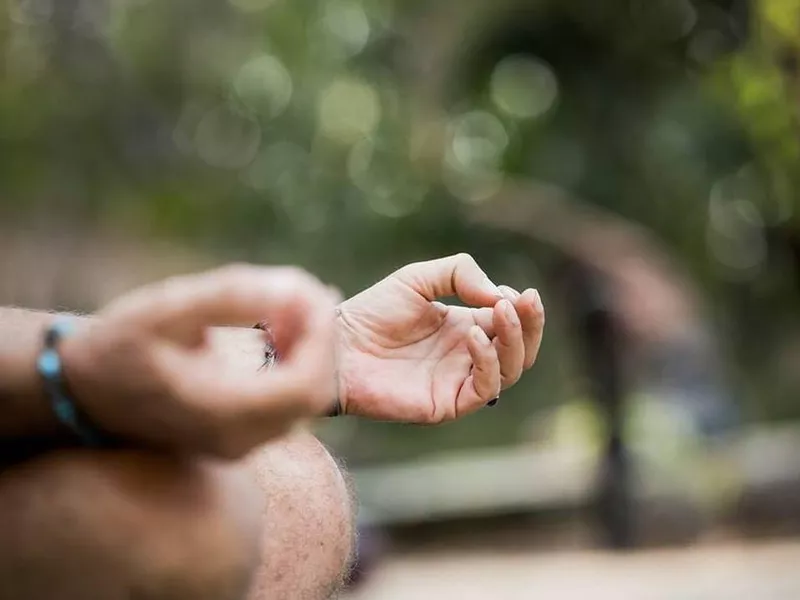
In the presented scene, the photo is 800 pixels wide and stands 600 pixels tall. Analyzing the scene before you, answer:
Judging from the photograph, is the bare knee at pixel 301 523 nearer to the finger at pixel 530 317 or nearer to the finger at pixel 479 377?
the finger at pixel 479 377

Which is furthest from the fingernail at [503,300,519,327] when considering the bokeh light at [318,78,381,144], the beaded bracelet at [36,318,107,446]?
the bokeh light at [318,78,381,144]

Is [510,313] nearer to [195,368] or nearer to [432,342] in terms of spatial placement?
[432,342]

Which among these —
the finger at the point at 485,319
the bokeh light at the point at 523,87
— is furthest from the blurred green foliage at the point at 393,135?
the finger at the point at 485,319

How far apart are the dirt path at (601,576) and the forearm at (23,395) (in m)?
4.04

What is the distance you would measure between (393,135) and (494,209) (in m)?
1.08

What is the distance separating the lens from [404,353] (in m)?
1.48

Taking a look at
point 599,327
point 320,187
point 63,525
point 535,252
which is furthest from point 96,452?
point 320,187

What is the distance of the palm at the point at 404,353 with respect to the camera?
142cm

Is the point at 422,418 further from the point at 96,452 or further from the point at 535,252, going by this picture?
the point at 535,252

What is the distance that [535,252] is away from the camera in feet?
24.7

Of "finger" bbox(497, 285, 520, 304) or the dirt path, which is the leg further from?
the dirt path

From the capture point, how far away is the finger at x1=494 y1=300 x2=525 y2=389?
1378mm

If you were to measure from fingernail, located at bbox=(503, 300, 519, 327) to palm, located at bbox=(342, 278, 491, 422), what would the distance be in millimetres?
101

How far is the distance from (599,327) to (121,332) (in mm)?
6186
